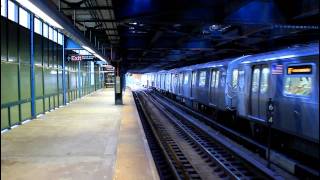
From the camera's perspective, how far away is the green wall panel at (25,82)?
45.2 feet

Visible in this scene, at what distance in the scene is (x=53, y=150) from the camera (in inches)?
356

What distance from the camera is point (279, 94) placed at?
8.88 meters

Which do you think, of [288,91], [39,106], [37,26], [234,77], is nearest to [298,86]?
[288,91]

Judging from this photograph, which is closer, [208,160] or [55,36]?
[208,160]

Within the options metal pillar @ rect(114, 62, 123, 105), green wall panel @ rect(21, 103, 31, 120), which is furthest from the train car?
metal pillar @ rect(114, 62, 123, 105)

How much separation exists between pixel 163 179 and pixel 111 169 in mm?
1423

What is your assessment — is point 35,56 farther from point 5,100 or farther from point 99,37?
point 99,37

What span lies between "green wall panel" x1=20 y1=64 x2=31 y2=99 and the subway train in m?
7.55

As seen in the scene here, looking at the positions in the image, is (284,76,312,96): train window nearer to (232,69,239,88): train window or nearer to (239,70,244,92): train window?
(239,70,244,92): train window

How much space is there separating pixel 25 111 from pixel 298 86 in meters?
10.3

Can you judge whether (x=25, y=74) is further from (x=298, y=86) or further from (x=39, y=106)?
(x=298, y=86)

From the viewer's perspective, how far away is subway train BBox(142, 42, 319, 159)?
745cm

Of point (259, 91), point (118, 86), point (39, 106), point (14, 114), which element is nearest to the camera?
point (259, 91)

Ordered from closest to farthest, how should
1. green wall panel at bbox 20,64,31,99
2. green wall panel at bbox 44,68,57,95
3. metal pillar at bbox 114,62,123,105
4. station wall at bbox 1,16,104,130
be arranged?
station wall at bbox 1,16,104,130
green wall panel at bbox 20,64,31,99
green wall panel at bbox 44,68,57,95
metal pillar at bbox 114,62,123,105
